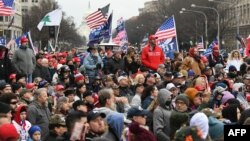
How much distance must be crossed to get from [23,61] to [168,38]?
5.69m

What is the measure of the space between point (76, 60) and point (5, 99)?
34.0ft

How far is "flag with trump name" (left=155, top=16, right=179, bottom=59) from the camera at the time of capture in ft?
62.1

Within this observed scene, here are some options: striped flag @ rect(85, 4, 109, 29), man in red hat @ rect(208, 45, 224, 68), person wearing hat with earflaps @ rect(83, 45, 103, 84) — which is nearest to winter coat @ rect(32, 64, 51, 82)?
person wearing hat with earflaps @ rect(83, 45, 103, 84)

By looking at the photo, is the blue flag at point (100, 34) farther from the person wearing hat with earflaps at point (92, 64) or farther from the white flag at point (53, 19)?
the person wearing hat with earflaps at point (92, 64)

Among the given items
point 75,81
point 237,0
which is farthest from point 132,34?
point 75,81

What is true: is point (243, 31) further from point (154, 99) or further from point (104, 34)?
point (154, 99)

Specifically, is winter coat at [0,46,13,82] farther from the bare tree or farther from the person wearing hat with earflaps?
the bare tree

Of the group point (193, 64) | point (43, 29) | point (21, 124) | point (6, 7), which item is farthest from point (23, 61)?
point (43, 29)

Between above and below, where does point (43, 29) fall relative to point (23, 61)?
above

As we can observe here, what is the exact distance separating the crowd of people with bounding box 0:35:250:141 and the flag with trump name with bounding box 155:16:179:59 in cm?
62

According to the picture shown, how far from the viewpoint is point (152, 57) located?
15.8 metres

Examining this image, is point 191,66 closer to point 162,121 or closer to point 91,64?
point 91,64

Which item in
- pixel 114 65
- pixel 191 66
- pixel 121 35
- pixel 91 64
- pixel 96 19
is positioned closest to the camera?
pixel 91 64

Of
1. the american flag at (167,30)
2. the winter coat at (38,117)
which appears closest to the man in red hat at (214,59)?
the american flag at (167,30)
